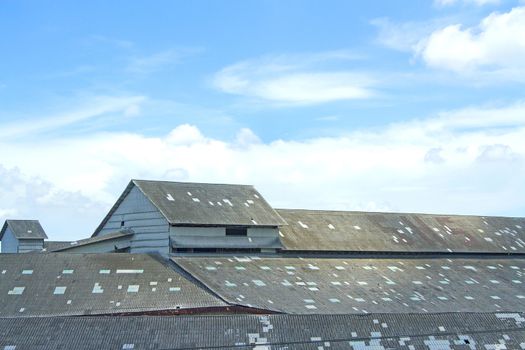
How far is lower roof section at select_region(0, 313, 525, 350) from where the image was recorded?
42.1 m

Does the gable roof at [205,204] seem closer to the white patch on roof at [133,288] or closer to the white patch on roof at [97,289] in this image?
the white patch on roof at [133,288]

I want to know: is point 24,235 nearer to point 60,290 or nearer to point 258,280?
point 60,290

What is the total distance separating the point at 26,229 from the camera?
9588cm

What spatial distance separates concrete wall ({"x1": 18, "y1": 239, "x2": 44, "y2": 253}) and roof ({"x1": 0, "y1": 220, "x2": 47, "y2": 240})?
1.54 ft

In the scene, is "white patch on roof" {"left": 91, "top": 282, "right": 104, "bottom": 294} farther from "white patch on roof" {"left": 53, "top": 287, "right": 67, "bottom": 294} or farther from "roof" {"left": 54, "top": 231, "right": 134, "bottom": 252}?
"roof" {"left": 54, "top": 231, "right": 134, "bottom": 252}

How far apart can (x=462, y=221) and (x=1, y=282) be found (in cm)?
5481

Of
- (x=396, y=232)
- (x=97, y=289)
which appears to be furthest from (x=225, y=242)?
(x=396, y=232)

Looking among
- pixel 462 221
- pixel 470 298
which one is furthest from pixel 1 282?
pixel 462 221

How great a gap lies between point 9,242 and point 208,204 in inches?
1373

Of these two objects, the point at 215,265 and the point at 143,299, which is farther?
the point at 215,265

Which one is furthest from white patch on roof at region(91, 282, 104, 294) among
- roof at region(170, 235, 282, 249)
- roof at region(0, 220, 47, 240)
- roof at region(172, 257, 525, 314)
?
roof at region(0, 220, 47, 240)

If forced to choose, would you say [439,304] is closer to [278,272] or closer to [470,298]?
[470,298]

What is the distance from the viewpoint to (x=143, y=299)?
59.8 m

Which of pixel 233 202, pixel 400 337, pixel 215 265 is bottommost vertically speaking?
pixel 400 337
